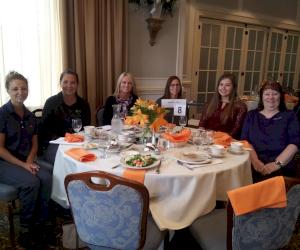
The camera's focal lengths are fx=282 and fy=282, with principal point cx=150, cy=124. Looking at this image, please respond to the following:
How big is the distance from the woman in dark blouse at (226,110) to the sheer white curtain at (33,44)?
5.94 feet

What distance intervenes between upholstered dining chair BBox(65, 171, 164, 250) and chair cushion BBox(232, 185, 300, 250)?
1.36 ft

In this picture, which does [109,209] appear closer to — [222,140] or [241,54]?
[222,140]

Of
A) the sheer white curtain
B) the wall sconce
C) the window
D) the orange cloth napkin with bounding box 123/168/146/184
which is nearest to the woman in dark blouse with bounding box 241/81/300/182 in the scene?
the orange cloth napkin with bounding box 123/168/146/184

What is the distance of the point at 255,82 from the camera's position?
20.6ft

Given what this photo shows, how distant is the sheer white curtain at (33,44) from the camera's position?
114 inches

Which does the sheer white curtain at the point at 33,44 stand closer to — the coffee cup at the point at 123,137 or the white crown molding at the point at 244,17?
the coffee cup at the point at 123,137

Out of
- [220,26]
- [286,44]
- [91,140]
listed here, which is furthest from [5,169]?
[286,44]

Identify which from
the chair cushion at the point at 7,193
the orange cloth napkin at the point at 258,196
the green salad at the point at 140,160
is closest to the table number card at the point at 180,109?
the green salad at the point at 140,160

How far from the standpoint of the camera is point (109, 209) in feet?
4.00

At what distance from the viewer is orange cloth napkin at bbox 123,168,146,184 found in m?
1.46

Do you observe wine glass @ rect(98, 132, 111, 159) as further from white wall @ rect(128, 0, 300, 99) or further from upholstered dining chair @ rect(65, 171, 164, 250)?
white wall @ rect(128, 0, 300, 99)

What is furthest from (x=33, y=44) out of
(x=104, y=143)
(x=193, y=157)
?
(x=193, y=157)

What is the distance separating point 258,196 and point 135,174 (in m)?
0.62

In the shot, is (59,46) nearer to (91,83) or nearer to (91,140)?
(91,83)
